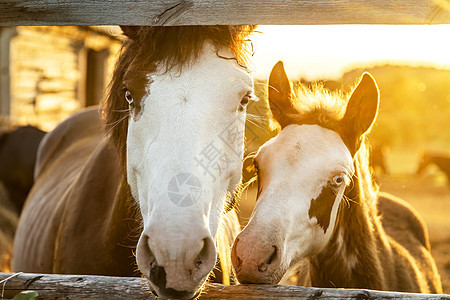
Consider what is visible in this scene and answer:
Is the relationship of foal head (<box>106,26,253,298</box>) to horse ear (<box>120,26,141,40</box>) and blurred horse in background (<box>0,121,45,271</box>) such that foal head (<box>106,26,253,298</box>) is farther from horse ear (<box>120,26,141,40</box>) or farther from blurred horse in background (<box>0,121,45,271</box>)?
blurred horse in background (<box>0,121,45,271</box>)

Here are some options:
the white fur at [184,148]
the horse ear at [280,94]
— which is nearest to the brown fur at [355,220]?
the horse ear at [280,94]

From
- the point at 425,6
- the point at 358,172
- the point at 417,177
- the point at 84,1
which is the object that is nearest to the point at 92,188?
the point at 84,1

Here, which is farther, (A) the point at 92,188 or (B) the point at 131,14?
(A) the point at 92,188

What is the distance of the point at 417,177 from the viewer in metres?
15.6

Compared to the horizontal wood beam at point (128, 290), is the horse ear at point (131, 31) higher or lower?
higher

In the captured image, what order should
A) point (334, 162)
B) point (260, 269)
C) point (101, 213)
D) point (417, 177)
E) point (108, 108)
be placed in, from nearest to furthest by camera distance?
point (260, 269)
point (334, 162)
point (108, 108)
point (101, 213)
point (417, 177)

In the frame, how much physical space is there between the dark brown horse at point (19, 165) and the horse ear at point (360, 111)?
5.32m

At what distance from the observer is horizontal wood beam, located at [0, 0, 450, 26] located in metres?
1.86

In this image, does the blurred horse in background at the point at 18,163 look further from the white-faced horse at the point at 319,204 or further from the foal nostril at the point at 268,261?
the foal nostril at the point at 268,261

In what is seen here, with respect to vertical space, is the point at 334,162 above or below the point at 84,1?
below

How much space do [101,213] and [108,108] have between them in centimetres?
61

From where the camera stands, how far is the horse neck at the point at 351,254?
97.1 inches

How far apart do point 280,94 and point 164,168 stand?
1166 millimetres

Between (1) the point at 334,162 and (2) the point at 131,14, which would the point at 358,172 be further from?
(2) the point at 131,14
